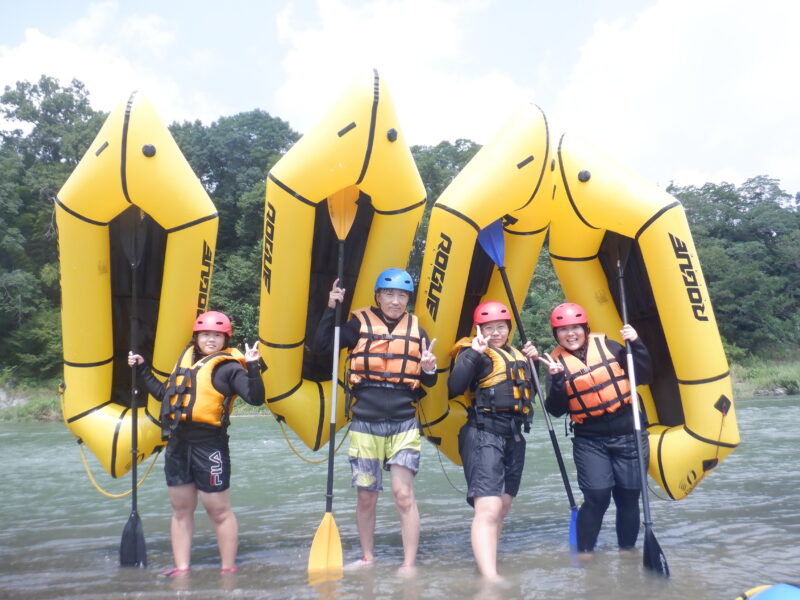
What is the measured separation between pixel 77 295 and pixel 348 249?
Result: 162 centimetres

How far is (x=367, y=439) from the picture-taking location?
3.00 m

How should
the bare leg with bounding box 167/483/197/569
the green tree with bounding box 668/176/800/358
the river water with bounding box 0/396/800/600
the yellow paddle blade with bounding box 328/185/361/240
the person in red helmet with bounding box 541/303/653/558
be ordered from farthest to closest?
the green tree with bounding box 668/176/800/358 < the yellow paddle blade with bounding box 328/185/361/240 < the person in red helmet with bounding box 541/303/653/558 < the bare leg with bounding box 167/483/197/569 < the river water with bounding box 0/396/800/600

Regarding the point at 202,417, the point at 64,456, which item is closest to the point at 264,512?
the point at 202,417

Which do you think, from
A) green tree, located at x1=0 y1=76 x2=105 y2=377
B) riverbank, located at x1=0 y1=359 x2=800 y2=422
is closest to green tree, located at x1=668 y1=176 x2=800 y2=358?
riverbank, located at x1=0 y1=359 x2=800 y2=422

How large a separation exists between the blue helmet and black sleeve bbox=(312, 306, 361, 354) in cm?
24

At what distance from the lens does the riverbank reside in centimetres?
1678

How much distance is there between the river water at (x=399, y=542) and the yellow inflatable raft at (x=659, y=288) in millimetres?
558

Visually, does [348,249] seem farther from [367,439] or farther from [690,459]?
[690,459]

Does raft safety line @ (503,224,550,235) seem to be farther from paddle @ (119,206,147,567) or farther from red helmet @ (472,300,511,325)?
paddle @ (119,206,147,567)

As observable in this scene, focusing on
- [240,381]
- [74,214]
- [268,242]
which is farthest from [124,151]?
[240,381]

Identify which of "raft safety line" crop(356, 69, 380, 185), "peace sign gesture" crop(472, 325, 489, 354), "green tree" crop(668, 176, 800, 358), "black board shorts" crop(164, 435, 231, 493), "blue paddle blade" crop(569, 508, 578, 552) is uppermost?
"green tree" crop(668, 176, 800, 358)

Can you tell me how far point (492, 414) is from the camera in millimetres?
3033

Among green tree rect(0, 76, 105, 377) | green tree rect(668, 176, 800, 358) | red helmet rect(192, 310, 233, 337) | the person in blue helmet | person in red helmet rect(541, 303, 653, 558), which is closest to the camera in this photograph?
the person in blue helmet

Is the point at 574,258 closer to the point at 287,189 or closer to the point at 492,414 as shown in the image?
the point at 492,414
